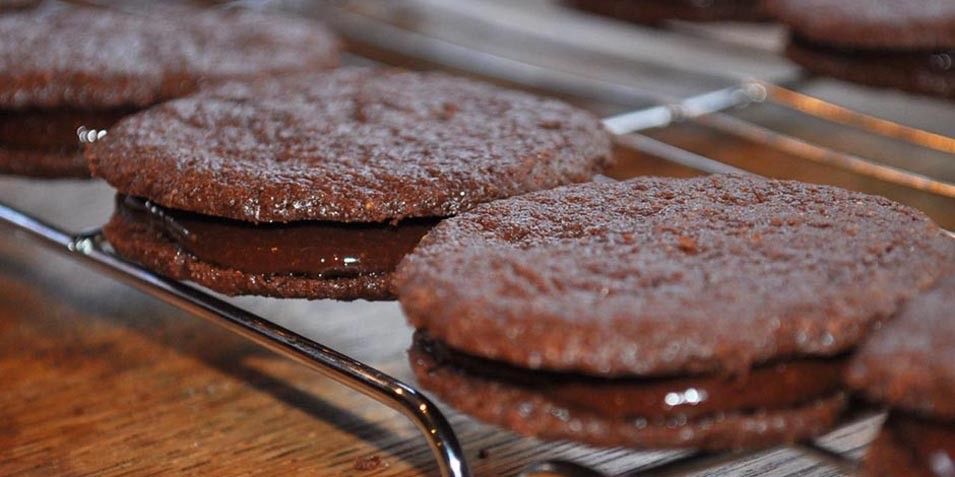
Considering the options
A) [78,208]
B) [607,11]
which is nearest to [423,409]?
[78,208]

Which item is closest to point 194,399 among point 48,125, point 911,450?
point 48,125

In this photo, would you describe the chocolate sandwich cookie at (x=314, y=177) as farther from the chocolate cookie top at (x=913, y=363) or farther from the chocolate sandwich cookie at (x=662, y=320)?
the chocolate cookie top at (x=913, y=363)

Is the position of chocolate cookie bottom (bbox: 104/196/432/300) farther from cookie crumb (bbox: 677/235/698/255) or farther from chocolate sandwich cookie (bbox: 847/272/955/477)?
chocolate sandwich cookie (bbox: 847/272/955/477)

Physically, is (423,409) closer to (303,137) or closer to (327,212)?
(327,212)

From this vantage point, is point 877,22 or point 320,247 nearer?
point 320,247

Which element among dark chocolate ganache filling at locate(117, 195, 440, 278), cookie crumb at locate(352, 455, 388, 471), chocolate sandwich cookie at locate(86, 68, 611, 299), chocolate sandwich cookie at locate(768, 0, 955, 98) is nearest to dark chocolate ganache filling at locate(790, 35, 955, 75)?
chocolate sandwich cookie at locate(768, 0, 955, 98)

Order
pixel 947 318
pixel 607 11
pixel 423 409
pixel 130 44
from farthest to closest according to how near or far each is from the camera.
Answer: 1. pixel 607 11
2. pixel 130 44
3. pixel 423 409
4. pixel 947 318

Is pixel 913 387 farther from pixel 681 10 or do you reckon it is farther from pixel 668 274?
pixel 681 10
